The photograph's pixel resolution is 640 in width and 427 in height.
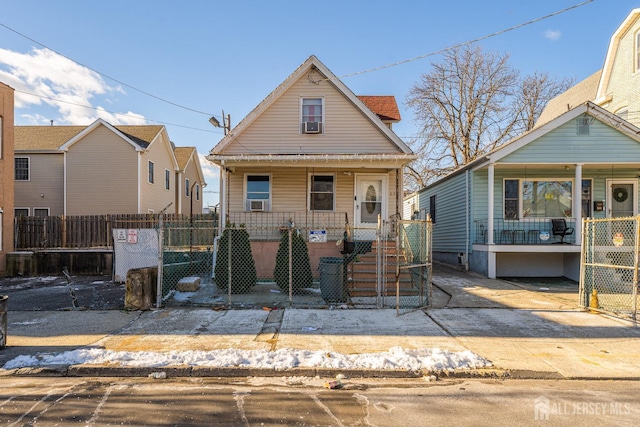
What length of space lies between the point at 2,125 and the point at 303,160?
1176 cm

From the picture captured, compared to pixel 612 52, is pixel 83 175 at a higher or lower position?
lower

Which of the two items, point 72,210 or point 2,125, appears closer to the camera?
point 2,125

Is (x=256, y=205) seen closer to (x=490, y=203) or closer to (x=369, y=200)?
(x=369, y=200)

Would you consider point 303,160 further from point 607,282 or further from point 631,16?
point 631,16

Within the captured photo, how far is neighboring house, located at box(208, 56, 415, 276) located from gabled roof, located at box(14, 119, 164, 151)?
1019 cm

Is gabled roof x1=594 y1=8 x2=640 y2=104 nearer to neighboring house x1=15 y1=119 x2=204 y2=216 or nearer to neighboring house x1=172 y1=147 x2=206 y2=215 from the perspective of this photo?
neighboring house x1=15 y1=119 x2=204 y2=216

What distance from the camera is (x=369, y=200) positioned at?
13.5m

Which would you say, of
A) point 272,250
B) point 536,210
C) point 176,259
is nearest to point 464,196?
point 536,210

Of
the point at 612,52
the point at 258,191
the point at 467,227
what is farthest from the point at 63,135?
the point at 612,52

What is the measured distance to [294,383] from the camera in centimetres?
471

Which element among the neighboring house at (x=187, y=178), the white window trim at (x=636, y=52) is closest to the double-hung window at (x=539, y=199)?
the white window trim at (x=636, y=52)

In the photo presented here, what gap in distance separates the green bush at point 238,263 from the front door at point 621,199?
515 inches

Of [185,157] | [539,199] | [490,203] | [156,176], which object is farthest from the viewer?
[185,157]

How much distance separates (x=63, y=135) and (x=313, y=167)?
56.0 feet
